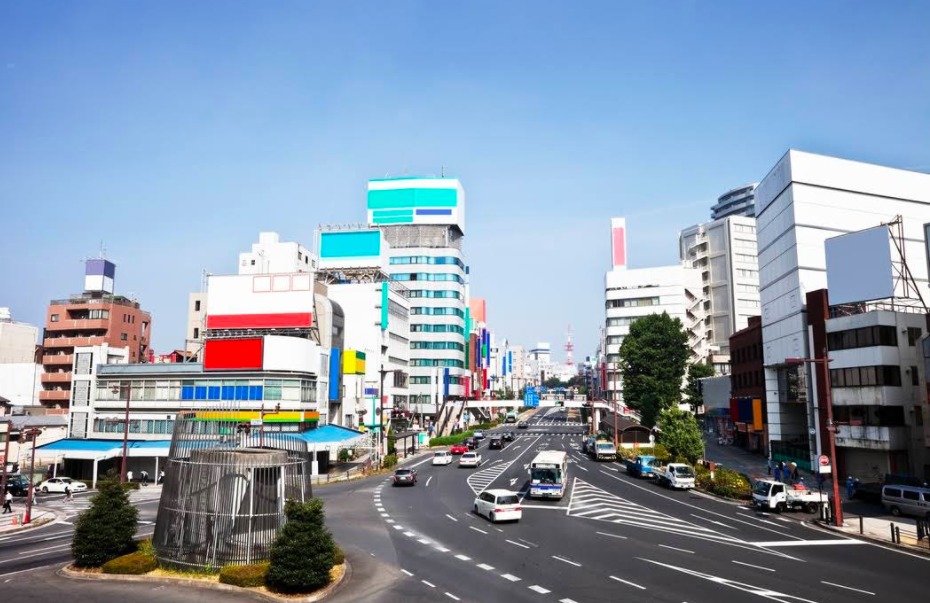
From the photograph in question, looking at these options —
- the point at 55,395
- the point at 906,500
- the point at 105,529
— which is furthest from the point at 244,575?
the point at 55,395

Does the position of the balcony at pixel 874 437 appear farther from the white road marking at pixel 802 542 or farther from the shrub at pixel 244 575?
the shrub at pixel 244 575

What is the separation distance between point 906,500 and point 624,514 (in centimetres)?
1615

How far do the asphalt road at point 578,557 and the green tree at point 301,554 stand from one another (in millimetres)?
1050

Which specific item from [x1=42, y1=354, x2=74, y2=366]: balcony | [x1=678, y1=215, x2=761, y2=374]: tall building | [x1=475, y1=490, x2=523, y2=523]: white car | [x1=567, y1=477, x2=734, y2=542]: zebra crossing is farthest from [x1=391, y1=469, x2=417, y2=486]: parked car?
[x1=678, y1=215, x2=761, y2=374]: tall building

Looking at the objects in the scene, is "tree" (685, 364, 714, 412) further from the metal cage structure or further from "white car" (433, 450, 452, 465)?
the metal cage structure

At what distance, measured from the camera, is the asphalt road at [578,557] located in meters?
22.0

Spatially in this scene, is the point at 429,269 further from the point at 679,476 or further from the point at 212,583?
the point at 212,583

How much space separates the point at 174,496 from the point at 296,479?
4676 mm

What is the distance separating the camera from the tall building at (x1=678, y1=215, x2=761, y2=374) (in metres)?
129

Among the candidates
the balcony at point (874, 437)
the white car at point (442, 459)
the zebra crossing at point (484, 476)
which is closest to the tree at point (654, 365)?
the zebra crossing at point (484, 476)

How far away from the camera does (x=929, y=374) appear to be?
143 feet

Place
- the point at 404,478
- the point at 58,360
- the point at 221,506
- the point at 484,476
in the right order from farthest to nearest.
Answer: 1. the point at 58,360
2. the point at 484,476
3. the point at 404,478
4. the point at 221,506

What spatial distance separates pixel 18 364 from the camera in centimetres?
9425

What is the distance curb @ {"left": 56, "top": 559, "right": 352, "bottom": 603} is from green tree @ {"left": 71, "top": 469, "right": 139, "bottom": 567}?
2.15ft
